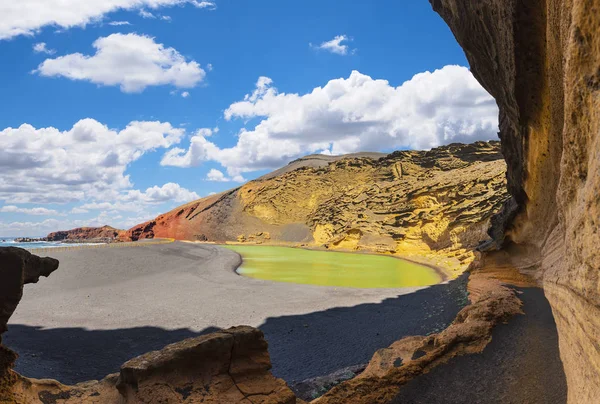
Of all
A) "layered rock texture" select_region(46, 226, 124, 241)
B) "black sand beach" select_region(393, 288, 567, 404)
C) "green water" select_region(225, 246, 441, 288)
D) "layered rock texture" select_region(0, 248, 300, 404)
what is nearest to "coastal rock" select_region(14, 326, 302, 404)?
"layered rock texture" select_region(0, 248, 300, 404)

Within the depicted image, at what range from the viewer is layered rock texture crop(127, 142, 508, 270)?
2556 cm

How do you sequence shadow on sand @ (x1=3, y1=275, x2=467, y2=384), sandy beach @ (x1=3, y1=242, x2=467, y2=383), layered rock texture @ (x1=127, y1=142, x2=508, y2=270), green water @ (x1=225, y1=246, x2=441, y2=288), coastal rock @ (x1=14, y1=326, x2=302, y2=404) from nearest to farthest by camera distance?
coastal rock @ (x1=14, y1=326, x2=302, y2=404) → shadow on sand @ (x1=3, y1=275, x2=467, y2=384) → sandy beach @ (x1=3, y1=242, x2=467, y2=383) → green water @ (x1=225, y1=246, x2=441, y2=288) → layered rock texture @ (x1=127, y1=142, x2=508, y2=270)

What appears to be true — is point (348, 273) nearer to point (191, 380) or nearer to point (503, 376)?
point (503, 376)

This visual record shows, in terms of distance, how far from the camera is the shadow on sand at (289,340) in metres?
6.43

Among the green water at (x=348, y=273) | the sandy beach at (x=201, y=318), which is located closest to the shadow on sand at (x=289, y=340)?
the sandy beach at (x=201, y=318)

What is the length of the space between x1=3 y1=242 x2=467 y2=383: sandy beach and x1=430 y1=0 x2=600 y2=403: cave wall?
3269mm

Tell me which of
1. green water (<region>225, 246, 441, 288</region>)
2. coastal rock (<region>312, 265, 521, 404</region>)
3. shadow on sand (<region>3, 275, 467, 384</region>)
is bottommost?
green water (<region>225, 246, 441, 288</region>)

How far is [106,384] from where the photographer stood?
11.9 ft

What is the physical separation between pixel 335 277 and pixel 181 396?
1401 centimetres

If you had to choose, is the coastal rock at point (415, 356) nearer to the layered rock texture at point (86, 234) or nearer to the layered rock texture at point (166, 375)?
the layered rock texture at point (166, 375)

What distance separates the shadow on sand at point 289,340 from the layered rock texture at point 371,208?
1254 centimetres

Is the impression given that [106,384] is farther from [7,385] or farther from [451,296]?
[451,296]

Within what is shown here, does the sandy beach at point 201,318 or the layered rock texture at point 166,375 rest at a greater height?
the layered rock texture at point 166,375

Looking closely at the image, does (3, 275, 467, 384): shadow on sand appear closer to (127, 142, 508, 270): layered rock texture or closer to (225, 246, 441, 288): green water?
(225, 246, 441, 288): green water
